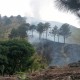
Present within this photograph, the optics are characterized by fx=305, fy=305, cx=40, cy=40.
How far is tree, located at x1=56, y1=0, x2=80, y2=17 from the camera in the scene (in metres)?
12.1

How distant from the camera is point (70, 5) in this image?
1273cm

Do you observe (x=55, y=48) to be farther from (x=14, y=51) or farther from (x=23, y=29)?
(x=14, y=51)

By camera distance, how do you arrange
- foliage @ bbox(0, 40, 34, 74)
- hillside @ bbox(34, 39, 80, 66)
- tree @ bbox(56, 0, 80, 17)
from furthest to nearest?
hillside @ bbox(34, 39, 80, 66)
foliage @ bbox(0, 40, 34, 74)
tree @ bbox(56, 0, 80, 17)

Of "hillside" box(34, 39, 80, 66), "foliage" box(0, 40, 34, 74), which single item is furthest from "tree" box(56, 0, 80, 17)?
"hillside" box(34, 39, 80, 66)

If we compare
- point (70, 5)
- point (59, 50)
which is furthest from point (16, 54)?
point (59, 50)

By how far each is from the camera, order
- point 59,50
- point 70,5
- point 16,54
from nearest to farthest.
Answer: point 70,5, point 16,54, point 59,50

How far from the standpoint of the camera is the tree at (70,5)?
12.1 metres

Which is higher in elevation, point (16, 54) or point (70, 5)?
point (70, 5)

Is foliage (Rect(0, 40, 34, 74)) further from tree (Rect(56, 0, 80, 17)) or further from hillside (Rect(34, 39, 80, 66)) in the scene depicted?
hillside (Rect(34, 39, 80, 66))

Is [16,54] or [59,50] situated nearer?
[16,54]

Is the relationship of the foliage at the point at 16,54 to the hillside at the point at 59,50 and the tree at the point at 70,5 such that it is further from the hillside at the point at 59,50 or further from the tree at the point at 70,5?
the hillside at the point at 59,50

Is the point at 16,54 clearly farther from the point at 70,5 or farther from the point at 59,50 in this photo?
the point at 59,50

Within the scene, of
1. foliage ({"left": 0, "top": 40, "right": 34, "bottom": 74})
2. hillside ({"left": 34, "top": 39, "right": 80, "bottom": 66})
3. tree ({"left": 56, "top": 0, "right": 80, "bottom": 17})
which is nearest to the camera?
tree ({"left": 56, "top": 0, "right": 80, "bottom": 17})

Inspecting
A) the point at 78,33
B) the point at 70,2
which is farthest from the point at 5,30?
the point at 70,2
